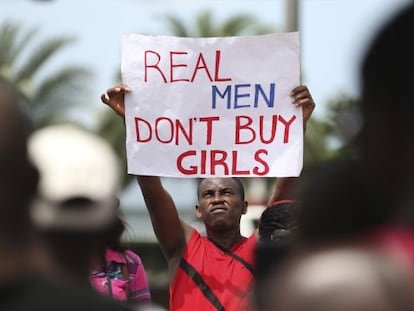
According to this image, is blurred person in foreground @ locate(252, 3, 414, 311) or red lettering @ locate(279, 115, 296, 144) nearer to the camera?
blurred person in foreground @ locate(252, 3, 414, 311)

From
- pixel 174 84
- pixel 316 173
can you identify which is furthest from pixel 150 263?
pixel 316 173

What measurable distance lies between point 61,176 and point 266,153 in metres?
4.36

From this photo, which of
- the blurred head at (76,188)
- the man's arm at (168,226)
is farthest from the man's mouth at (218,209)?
the blurred head at (76,188)

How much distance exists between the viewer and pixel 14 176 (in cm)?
240

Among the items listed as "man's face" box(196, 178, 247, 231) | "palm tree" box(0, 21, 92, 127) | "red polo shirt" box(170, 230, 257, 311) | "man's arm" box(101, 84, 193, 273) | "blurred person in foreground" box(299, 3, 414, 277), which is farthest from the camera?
"palm tree" box(0, 21, 92, 127)

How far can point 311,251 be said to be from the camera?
2.13 meters

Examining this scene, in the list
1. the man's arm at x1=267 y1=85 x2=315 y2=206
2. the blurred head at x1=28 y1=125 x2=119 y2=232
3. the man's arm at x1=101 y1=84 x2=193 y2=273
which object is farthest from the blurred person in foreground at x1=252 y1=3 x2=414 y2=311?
the man's arm at x1=267 y1=85 x2=315 y2=206

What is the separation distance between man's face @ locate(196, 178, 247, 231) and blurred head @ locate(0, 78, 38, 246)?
3.91 m

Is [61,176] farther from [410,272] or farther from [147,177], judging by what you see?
[147,177]

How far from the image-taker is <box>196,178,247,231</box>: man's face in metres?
6.32

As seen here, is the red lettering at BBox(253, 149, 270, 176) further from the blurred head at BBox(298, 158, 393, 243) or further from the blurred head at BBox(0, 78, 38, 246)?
the blurred head at BBox(0, 78, 38, 246)

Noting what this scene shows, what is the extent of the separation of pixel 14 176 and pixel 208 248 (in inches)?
151

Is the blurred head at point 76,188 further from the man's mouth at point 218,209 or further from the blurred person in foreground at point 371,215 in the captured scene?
the man's mouth at point 218,209

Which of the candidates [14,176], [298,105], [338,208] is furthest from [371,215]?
[298,105]
